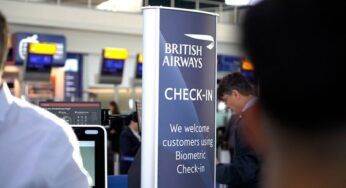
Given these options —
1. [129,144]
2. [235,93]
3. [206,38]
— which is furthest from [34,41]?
[206,38]

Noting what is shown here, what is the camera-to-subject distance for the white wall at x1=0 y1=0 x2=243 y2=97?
52.2 feet

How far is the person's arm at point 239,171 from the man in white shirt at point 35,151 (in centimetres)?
289

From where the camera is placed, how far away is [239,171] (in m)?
3.86

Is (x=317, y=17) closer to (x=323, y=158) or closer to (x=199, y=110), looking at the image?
(x=323, y=158)

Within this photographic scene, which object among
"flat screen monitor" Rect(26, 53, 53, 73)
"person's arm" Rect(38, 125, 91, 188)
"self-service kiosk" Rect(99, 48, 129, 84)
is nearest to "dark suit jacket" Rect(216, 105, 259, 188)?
"person's arm" Rect(38, 125, 91, 188)

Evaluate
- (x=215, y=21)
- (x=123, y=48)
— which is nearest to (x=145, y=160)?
(x=215, y=21)

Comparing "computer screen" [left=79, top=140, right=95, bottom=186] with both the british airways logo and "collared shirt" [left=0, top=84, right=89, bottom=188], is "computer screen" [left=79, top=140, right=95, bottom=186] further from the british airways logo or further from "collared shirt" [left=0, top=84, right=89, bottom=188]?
"collared shirt" [left=0, top=84, right=89, bottom=188]

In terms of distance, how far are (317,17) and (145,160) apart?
2107 millimetres

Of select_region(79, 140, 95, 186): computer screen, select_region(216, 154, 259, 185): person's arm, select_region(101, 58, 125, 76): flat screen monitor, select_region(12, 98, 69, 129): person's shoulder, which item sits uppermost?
select_region(12, 98, 69, 129): person's shoulder

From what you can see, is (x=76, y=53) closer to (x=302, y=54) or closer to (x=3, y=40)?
(x=3, y=40)

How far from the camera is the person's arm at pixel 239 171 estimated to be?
3.83 m

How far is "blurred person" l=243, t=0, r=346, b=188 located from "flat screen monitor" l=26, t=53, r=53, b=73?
14693mm

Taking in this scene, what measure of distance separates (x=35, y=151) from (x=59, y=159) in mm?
39

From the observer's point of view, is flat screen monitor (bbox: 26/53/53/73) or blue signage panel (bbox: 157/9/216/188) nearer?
blue signage panel (bbox: 157/9/216/188)
